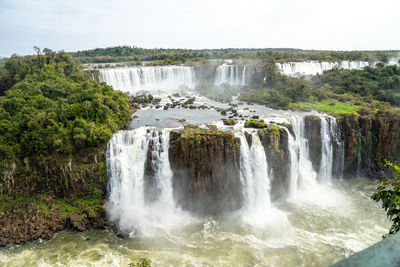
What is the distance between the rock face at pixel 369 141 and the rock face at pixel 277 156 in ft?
22.5

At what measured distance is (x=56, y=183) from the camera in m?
17.4

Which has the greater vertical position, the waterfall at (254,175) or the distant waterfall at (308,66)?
the distant waterfall at (308,66)

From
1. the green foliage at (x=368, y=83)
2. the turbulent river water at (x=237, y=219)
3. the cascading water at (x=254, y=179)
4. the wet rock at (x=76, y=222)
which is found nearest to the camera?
the turbulent river water at (x=237, y=219)

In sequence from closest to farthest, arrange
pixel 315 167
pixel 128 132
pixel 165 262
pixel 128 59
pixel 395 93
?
pixel 165 262 → pixel 128 132 → pixel 315 167 → pixel 395 93 → pixel 128 59

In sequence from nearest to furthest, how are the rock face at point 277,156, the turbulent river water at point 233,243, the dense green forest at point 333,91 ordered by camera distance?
the turbulent river water at point 233,243 < the rock face at point 277,156 < the dense green forest at point 333,91

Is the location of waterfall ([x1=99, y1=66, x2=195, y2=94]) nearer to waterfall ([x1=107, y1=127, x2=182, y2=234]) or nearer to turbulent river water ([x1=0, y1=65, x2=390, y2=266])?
turbulent river water ([x1=0, y1=65, x2=390, y2=266])

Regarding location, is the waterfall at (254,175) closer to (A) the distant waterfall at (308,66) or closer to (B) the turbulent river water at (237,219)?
(B) the turbulent river water at (237,219)

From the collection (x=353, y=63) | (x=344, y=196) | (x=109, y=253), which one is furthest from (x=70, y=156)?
(x=353, y=63)

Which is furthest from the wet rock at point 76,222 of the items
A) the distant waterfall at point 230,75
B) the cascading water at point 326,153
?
the distant waterfall at point 230,75

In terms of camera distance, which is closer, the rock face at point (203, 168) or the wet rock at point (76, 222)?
the wet rock at point (76, 222)

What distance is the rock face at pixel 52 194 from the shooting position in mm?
15742

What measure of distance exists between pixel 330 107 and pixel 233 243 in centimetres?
1856

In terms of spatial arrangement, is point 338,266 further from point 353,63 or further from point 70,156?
point 353,63

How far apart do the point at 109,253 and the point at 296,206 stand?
1296 centimetres
